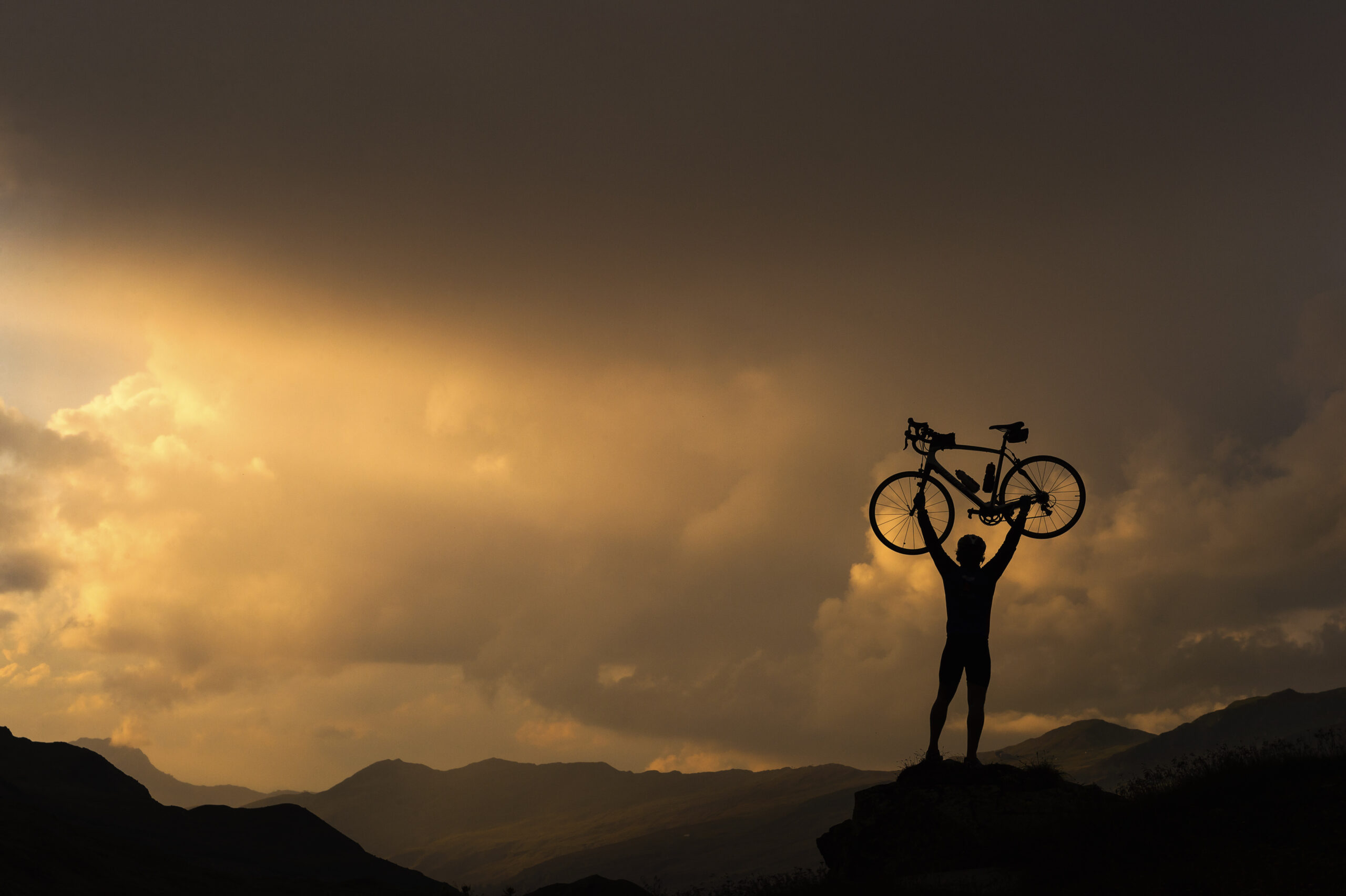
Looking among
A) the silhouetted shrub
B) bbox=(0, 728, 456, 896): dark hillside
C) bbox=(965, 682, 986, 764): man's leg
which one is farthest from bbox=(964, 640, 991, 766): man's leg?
bbox=(0, 728, 456, 896): dark hillside

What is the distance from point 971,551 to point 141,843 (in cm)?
14448

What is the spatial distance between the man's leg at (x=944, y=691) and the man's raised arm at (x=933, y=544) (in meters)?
1.56

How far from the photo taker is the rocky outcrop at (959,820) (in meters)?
15.0

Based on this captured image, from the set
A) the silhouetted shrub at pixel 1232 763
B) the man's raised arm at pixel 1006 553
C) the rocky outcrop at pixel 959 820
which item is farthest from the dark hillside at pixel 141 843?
the silhouetted shrub at pixel 1232 763

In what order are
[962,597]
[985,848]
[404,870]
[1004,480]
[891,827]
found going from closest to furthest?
[985,848] → [891,827] → [962,597] → [1004,480] → [404,870]

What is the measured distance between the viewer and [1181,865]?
41.2 ft

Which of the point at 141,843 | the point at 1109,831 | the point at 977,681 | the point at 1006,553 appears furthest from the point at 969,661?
the point at 141,843

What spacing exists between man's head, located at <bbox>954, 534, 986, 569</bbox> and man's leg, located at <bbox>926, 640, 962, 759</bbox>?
1650mm

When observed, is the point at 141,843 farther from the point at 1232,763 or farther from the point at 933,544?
the point at 1232,763

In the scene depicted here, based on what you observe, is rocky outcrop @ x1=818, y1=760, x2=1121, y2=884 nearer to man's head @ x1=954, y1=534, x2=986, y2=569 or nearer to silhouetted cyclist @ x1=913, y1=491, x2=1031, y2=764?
silhouetted cyclist @ x1=913, y1=491, x2=1031, y2=764

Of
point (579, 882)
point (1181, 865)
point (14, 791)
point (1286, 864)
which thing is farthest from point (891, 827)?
point (14, 791)

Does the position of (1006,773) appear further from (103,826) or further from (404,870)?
(404,870)

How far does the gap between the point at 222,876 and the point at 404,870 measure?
7255cm

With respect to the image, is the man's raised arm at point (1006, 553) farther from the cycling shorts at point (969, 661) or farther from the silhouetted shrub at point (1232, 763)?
the silhouetted shrub at point (1232, 763)
